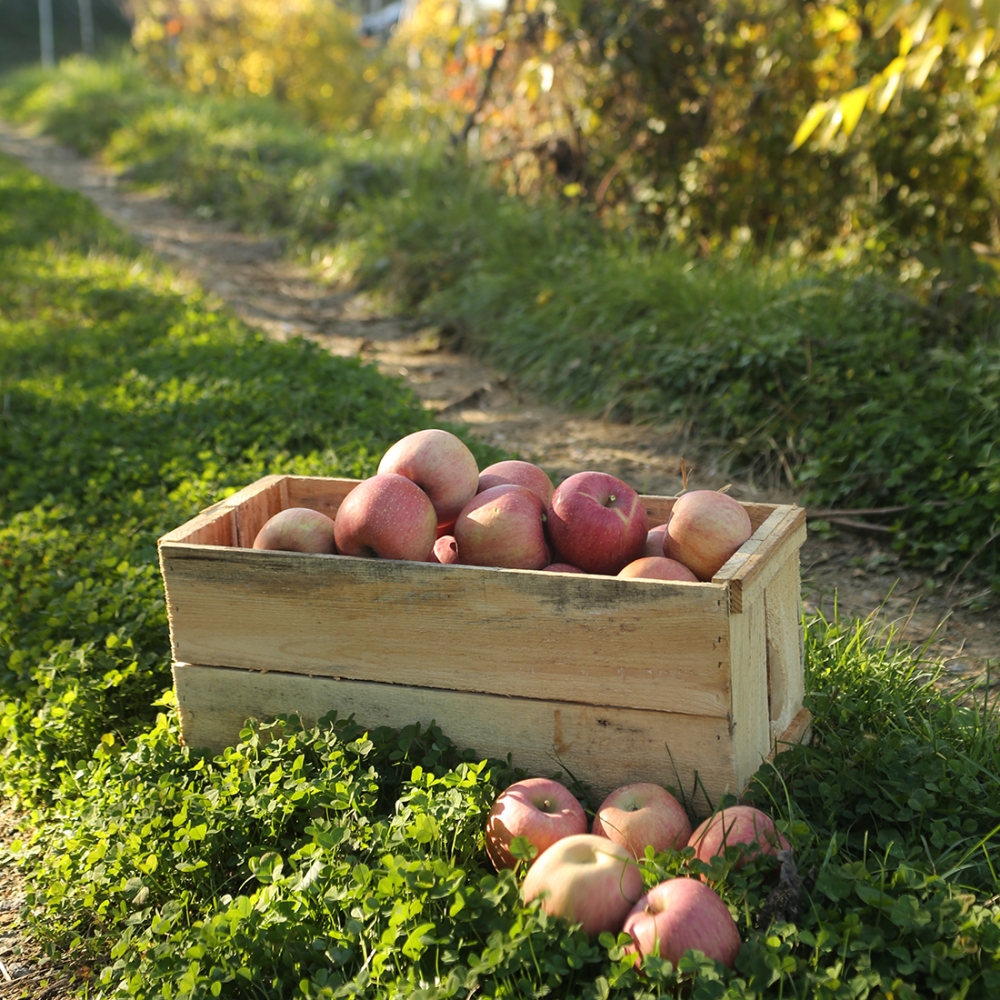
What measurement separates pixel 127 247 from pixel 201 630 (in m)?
6.87

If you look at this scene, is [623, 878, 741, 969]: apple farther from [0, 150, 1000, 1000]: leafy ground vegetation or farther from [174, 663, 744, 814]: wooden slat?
[174, 663, 744, 814]: wooden slat

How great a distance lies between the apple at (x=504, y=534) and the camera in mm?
2385

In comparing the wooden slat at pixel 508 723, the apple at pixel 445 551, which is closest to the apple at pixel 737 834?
the wooden slat at pixel 508 723

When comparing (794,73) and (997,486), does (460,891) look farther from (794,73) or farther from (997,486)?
(794,73)

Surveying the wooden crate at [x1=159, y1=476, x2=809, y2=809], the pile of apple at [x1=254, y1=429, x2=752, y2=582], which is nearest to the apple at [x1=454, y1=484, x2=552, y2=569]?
the pile of apple at [x1=254, y1=429, x2=752, y2=582]

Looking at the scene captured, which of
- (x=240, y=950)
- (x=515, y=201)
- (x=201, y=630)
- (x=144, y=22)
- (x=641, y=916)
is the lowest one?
(x=240, y=950)

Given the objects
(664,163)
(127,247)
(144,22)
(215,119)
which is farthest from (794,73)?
(144,22)

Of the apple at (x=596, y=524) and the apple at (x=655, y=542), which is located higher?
the apple at (x=596, y=524)

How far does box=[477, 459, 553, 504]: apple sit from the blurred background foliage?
8.15 feet

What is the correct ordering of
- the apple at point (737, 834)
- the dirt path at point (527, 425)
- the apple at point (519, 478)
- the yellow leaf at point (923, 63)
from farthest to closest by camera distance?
the yellow leaf at point (923, 63) < the dirt path at point (527, 425) < the apple at point (519, 478) < the apple at point (737, 834)

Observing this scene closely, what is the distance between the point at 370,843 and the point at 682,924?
683 millimetres

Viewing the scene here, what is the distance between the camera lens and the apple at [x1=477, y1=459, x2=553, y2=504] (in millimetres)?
2670

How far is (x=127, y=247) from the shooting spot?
854cm

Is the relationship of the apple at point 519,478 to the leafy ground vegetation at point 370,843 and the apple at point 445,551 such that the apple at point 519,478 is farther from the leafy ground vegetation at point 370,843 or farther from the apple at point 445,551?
the leafy ground vegetation at point 370,843
